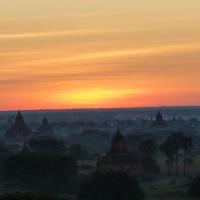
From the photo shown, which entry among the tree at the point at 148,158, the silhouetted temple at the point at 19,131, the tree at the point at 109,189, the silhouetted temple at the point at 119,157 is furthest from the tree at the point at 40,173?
the silhouetted temple at the point at 19,131

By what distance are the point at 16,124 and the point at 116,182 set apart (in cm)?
8304

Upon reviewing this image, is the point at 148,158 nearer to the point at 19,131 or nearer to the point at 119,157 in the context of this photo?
the point at 119,157

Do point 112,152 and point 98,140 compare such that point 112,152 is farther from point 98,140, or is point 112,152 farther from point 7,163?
point 98,140

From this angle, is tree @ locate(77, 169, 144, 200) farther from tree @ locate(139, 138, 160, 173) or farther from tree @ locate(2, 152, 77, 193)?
tree @ locate(139, 138, 160, 173)

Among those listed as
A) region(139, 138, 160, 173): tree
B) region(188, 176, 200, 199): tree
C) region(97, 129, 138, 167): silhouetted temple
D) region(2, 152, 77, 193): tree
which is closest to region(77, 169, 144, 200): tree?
region(188, 176, 200, 199): tree

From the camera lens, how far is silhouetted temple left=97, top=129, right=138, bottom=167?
7069cm

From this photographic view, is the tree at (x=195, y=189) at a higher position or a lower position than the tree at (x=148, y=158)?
lower

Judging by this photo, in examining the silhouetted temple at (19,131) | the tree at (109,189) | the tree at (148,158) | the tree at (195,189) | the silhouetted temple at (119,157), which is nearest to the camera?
the tree at (109,189)

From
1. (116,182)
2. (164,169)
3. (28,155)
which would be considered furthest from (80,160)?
(116,182)

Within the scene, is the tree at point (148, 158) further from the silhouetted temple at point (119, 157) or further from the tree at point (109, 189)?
the tree at point (109, 189)

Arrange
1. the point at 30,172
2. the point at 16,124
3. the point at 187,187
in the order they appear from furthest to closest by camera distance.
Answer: the point at 16,124, the point at 30,172, the point at 187,187

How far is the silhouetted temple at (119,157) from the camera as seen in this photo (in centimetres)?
7069

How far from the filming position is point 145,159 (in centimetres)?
7425

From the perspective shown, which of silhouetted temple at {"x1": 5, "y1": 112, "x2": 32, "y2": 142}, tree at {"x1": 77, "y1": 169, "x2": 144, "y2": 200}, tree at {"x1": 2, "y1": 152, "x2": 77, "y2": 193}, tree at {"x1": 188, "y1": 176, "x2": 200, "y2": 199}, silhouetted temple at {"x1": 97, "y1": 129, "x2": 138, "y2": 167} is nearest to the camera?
tree at {"x1": 77, "y1": 169, "x2": 144, "y2": 200}
